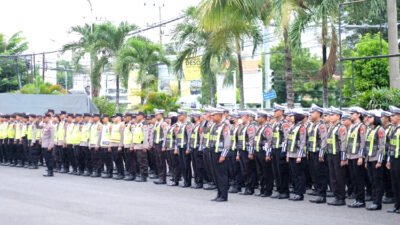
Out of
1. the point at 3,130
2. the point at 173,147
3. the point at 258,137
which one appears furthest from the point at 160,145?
the point at 3,130

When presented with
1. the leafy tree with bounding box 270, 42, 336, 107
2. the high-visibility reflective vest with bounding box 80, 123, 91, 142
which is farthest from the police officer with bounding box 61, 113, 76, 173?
the leafy tree with bounding box 270, 42, 336, 107

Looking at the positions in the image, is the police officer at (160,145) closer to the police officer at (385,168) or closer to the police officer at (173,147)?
the police officer at (173,147)

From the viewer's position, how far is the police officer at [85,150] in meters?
21.7

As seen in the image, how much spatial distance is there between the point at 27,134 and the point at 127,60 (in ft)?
25.1

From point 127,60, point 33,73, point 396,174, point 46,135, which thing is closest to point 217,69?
point 127,60

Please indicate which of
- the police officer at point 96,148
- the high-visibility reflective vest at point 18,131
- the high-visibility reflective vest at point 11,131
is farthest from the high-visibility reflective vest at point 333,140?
the high-visibility reflective vest at point 11,131

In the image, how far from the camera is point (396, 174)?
12.4 meters

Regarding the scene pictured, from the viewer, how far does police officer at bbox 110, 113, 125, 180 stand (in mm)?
20172

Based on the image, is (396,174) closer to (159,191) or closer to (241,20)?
(159,191)

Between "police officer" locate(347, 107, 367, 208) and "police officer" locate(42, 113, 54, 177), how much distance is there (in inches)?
406

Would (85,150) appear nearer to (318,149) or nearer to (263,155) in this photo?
(263,155)

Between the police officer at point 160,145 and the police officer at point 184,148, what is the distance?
0.82 m

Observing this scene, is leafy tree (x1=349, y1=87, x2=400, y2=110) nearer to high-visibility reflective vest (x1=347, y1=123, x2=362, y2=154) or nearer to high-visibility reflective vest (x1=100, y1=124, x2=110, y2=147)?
high-visibility reflective vest (x1=347, y1=123, x2=362, y2=154)

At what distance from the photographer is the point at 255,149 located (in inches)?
625
